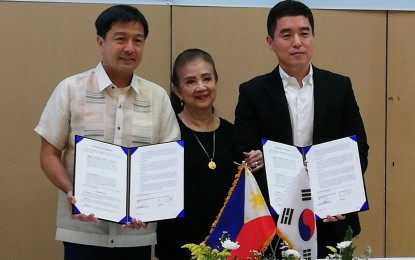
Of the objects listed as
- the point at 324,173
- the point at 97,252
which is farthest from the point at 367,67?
the point at 97,252

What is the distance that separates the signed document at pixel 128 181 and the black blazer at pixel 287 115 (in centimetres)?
41

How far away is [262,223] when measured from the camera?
2107mm

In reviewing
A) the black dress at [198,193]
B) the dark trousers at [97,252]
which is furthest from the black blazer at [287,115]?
the dark trousers at [97,252]

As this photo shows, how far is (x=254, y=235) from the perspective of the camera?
2102 millimetres

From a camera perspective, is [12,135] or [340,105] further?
[12,135]

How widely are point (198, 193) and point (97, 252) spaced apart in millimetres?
536

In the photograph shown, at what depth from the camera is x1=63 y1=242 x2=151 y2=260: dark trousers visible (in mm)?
2492

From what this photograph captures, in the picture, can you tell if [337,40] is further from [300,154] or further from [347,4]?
[300,154]

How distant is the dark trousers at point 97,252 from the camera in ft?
8.18

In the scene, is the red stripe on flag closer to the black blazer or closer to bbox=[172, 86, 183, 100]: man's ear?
the black blazer

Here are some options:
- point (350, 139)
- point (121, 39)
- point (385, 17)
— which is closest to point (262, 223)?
point (350, 139)

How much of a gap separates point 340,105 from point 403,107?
1.32 meters

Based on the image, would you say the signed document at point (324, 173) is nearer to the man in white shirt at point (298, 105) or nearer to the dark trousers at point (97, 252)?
the man in white shirt at point (298, 105)

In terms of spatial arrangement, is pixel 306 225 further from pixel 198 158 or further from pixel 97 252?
pixel 97 252
